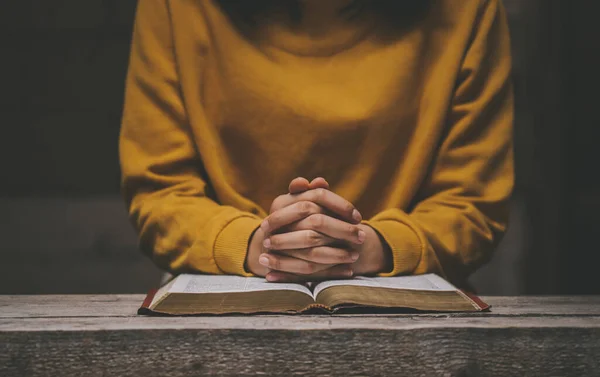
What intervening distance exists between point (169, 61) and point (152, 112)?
0.09 metres

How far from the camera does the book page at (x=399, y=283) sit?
35.0 inches

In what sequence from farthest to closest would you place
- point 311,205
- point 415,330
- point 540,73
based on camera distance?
point 540,73 < point 311,205 < point 415,330

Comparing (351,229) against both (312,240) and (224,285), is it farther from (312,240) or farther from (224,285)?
(224,285)

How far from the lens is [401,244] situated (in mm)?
1032

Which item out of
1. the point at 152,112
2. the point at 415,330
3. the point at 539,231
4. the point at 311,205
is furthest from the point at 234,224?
the point at 539,231

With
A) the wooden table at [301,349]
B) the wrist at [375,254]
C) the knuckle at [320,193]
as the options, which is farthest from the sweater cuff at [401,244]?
the wooden table at [301,349]

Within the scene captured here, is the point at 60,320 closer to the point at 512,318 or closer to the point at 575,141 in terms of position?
the point at 512,318

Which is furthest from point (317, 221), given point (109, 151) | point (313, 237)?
point (109, 151)

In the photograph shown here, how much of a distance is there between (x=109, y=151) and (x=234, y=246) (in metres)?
1.21

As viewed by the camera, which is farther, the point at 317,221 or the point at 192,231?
the point at 192,231

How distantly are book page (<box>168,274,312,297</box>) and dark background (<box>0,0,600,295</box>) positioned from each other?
120cm

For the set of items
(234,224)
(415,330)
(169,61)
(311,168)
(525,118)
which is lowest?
(415,330)

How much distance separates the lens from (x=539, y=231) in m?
2.11

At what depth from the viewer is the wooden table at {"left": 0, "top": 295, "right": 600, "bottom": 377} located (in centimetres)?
67
